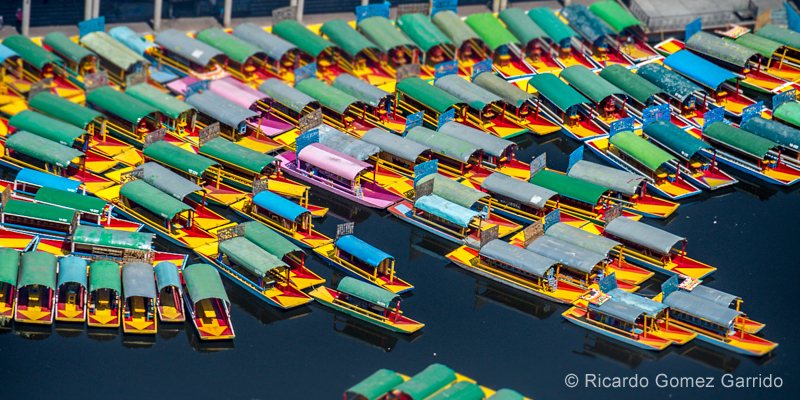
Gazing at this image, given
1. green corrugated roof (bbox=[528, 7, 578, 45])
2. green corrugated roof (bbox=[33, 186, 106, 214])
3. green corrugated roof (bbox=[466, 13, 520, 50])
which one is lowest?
green corrugated roof (bbox=[33, 186, 106, 214])

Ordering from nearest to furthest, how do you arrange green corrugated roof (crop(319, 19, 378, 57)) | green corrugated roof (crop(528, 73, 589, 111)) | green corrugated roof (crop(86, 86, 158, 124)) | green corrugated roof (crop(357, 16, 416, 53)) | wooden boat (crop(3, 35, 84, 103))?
green corrugated roof (crop(86, 86, 158, 124))
green corrugated roof (crop(528, 73, 589, 111))
wooden boat (crop(3, 35, 84, 103))
green corrugated roof (crop(319, 19, 378, 57))
green corrugated roof (crop(357, 16, 416, 53))

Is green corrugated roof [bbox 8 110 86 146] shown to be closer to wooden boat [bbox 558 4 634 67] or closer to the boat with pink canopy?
the boat with pink canopy

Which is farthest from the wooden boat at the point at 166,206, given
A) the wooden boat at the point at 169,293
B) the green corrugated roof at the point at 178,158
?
the wooden boat at the point at 169,293

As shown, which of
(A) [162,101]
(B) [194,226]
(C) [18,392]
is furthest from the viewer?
(A) [162,101]

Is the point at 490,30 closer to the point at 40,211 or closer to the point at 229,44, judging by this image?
the point at 229,44

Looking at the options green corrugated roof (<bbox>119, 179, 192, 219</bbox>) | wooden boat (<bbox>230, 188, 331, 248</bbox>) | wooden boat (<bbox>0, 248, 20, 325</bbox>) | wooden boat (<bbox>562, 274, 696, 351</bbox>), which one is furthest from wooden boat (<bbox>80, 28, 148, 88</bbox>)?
wooden boat (<bbox>562, 274, 696, 351</bbox>)

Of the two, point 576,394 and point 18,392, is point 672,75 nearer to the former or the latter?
point 576,394

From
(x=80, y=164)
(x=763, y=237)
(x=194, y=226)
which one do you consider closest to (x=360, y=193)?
(x=194, y=226)
